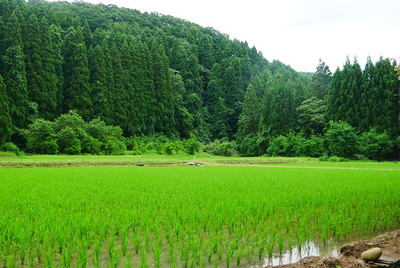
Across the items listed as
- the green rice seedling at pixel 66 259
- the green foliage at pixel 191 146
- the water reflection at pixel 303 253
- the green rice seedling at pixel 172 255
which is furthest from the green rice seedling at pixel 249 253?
the green foliage at pixel 191 146

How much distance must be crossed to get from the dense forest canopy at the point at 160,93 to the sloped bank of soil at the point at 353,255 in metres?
23.6

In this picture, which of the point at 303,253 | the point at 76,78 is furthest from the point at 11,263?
the point at 76,78

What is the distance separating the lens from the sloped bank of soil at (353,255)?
8.58ft

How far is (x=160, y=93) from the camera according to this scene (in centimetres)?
4284

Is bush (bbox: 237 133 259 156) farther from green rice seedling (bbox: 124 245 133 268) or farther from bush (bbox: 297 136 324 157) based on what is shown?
green rice seedling (bbox: 124 245 133 268)

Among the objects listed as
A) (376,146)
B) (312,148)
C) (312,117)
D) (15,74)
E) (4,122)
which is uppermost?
(15,74)

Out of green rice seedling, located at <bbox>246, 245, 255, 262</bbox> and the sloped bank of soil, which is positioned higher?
the sloped bank of soil

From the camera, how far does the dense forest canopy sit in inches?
1116

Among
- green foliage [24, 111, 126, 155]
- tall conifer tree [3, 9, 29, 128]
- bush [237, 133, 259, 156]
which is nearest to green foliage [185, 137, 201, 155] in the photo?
green foliage [24, 111, 126, 155]

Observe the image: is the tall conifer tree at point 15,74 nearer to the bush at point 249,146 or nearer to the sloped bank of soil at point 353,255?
the bush at point 249,146

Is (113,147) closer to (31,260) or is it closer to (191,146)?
(191,146)

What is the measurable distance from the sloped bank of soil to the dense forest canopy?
77.5 ft

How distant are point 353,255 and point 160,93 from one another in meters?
41.2

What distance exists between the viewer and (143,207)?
514 centimetres
